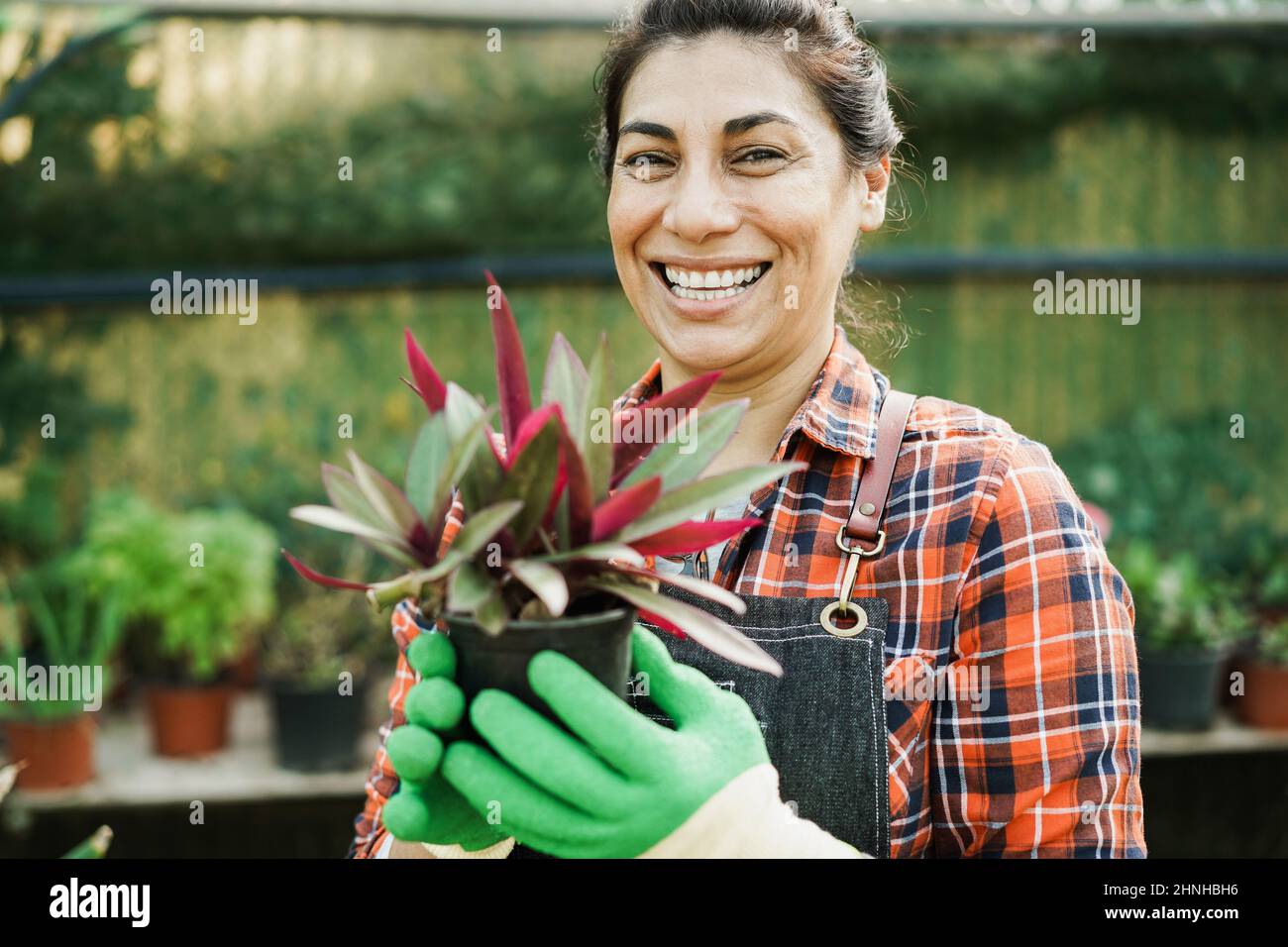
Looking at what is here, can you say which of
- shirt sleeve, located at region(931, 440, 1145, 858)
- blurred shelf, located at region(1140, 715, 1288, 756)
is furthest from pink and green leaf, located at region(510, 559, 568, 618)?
blurred shelf, located at region(1140, 715, 1288, 756)

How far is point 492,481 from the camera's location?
→ 1145 mm

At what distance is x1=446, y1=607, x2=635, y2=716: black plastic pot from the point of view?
1.12 meters

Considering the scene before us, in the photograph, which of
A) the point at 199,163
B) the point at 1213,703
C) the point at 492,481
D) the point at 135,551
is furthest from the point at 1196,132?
the point at 492,481

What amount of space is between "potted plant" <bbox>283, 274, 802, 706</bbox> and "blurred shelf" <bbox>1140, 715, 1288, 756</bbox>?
301cm

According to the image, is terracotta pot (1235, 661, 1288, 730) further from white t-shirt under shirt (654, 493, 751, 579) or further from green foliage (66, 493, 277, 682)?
green foliage (66, 493, 277, 682)

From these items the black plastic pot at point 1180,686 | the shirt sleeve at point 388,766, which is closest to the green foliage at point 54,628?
the shirt sleeve at point 388,766

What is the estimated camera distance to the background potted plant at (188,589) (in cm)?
346

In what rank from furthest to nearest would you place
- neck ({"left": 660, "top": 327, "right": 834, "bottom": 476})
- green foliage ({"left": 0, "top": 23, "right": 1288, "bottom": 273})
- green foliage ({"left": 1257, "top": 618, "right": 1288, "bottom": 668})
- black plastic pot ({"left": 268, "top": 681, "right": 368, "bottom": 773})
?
1. green foliage ({"left": 0, "top": 23, "right": 1288, "bottom": 273})
2. green foliage ({"left": 1257, "top": 618, "right": 1288, "bottom": 668})
3. black plastic pot ({"left": 268, "top": 681, "right": 368, "bottom": 773})
4. neck ({"left": 660, "top": 327, "right": 834, "bottom": 476})

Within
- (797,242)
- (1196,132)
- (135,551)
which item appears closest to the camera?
(797,242)

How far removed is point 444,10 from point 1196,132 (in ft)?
9.47

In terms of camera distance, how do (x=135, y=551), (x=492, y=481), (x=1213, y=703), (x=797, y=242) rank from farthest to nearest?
(x=1213, y=703)
(x=135, y=551)
(x=797, y=242)
(x=492, y=481)

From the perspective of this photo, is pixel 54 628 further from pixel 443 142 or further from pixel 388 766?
pixel 388 766

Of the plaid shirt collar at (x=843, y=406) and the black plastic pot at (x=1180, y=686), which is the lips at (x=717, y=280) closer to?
the plaid shirt collar at (x=843, y=406)
